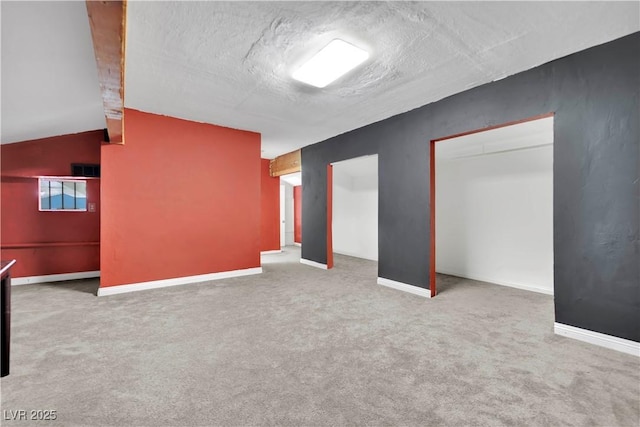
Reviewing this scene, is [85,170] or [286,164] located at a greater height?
[286,164]

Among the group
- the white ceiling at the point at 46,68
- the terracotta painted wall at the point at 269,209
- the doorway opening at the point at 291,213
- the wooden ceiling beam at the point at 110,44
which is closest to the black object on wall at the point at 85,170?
the white ceiling at the point at 46,68

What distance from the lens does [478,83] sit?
3152 millimetres

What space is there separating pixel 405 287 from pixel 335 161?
2721 millimetres

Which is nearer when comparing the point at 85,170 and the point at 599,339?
the point at 599,339

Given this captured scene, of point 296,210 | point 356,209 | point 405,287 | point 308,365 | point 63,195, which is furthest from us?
point 296,210

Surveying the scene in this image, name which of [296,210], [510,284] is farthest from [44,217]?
[510,284]

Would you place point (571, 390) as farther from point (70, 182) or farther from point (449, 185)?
point (70, 182)

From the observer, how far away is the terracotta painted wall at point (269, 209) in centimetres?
782

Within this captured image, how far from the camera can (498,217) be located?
15.1 feet

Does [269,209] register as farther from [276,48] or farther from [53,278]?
[276,48]

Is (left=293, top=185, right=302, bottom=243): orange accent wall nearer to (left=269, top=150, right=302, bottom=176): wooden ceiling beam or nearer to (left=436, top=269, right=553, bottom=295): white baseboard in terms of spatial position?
(left=269, top=150, right=302, bottom=176): wooden ceiling beam

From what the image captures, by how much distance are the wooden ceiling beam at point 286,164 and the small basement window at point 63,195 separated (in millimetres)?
4041

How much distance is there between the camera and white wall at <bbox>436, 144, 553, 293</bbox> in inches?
161

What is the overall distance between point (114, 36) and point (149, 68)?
4.02 ft
